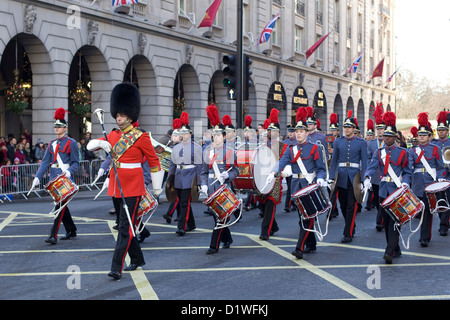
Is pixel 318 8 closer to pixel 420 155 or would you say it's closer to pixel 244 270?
pixel 420 155

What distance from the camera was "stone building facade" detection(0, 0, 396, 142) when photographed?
21.0 meters

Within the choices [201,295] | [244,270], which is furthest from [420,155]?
[201,295]

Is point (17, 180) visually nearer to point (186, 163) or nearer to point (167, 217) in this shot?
point (167, 217)

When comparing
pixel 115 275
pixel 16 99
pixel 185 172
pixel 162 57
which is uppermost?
pixel 162 57

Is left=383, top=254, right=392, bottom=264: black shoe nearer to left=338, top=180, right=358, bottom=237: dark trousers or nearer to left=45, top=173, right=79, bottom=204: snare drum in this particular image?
left=338, top=180, right=358, bottom=237: dark trousers

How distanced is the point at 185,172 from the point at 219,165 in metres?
1.32

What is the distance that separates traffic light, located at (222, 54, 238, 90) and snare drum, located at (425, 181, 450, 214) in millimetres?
6745

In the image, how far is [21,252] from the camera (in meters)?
9.48

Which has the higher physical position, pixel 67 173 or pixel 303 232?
pixel 67 173

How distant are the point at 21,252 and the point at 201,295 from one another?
12.1 feet

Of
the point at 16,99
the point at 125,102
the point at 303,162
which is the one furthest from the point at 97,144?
the point at 16,99

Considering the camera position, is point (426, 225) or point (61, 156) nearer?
point (426, 225)

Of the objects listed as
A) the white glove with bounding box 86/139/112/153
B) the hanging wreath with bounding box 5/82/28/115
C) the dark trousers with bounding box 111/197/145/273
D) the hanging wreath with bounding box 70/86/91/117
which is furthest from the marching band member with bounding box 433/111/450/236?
the hanging wreath with bounding box 70/86/91/117

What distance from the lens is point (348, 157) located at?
11.3 meters
